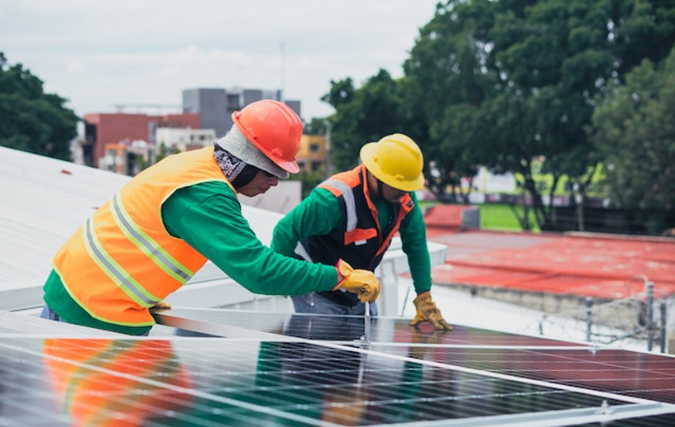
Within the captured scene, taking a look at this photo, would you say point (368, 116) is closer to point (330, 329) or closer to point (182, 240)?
point (330, 329)

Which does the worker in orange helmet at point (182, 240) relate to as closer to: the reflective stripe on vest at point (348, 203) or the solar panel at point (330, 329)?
the solar panel at point (330, 329)

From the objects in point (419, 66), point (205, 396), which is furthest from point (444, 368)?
point (419, 66)

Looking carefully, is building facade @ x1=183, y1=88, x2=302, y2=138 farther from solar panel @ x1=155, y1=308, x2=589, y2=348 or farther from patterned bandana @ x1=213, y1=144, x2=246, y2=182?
patterned bandana @ x1=213, y1=144, x2=246, y2=182

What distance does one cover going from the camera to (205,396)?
2627 mm

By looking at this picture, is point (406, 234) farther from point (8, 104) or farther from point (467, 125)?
point (8, 104)

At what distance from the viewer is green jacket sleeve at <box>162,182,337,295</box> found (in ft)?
12.4

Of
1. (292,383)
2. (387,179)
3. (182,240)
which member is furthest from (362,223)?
(292,383)

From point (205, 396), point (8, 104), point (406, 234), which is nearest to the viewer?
point (205, 396)

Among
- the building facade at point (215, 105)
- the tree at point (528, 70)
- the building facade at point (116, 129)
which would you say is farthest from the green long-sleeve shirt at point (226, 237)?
the building facade at point (116, 129)

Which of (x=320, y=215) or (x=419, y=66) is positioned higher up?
(x=419, y=66)

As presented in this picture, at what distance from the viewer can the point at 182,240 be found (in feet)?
13.2

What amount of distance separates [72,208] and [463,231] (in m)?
23.6

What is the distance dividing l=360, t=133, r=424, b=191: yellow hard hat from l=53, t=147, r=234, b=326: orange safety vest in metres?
2.45

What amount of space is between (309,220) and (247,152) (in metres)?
2.02
